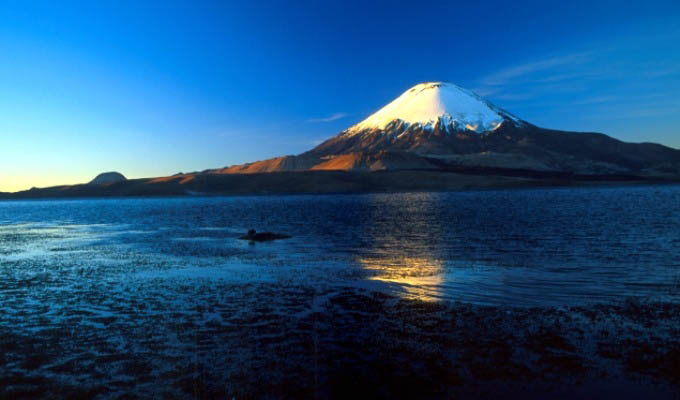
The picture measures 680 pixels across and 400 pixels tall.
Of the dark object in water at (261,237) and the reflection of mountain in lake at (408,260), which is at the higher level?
the dark object in water at (261,237)

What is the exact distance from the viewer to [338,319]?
16.7 metres

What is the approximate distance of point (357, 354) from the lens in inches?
525

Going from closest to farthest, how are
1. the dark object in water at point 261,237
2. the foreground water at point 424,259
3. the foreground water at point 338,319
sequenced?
1. the foreground water at point 338,319
2. the foreground water at point 424,259
3. the dark object in water at point 261,237

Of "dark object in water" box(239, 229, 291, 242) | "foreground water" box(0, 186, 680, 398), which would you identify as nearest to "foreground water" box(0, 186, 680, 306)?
"foreground water" box(0, 186, 680, 398)

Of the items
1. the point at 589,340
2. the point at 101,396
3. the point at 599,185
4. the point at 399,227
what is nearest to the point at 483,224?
the point at 399,227

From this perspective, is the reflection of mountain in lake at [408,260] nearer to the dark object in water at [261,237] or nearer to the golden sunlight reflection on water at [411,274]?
the golden sunlight reflection on water at [411,274]

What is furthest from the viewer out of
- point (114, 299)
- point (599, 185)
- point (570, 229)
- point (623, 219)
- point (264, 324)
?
point (599, 185)

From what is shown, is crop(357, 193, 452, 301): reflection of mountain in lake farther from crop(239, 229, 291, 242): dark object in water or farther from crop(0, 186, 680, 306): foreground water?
crop(239, 229, 291, 242): dark object in water

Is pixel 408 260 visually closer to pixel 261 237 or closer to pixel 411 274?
pixel 411 274

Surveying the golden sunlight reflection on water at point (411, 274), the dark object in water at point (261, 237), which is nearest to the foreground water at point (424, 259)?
the golden sunlight reflection on water at point (411, 274)

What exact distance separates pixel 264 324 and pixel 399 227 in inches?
1469

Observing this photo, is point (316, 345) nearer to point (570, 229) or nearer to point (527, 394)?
point (527, 394)

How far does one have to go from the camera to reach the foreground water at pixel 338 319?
39.2ft

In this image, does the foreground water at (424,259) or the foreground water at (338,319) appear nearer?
the foreground water at (338,319)
